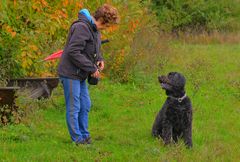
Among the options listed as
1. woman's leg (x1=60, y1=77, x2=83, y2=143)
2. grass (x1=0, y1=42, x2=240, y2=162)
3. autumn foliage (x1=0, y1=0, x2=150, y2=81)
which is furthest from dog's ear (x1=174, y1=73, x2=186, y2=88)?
autumn foliage (x1=0, y1=0, x2=150, y2=81)

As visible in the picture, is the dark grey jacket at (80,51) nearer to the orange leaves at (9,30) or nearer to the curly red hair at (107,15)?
the curly red hair at (107,15)

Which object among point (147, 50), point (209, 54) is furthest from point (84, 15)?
point (209, 54)

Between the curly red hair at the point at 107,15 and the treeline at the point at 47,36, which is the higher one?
the curly red hair at the point at 107,15

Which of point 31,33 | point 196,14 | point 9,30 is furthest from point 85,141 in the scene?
point 196,14

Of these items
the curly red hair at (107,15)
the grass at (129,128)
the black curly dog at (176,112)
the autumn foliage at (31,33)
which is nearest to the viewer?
the grass at (129,128)

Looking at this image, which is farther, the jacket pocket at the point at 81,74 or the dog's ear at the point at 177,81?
the dog's ear at the point at 177,81

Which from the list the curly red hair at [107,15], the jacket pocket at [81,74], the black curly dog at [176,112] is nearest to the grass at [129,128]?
the black curly dog at [176,112]

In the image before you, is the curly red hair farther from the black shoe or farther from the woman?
the black shoe

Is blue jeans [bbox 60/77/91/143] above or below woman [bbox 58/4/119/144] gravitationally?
below

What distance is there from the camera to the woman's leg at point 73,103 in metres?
7.43

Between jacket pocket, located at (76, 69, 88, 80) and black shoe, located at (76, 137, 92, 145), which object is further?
black shoe, located at (76, 137, 92, 145)

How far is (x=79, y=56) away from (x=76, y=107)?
29.2 inches

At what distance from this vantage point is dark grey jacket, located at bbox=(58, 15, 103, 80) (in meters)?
7.27

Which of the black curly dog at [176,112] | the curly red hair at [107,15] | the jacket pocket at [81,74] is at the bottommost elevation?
the black curly dog at [176,112]
